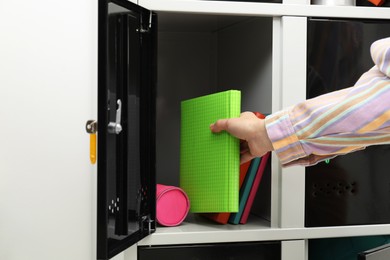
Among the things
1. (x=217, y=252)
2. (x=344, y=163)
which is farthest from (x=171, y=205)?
(x=344, y=163)

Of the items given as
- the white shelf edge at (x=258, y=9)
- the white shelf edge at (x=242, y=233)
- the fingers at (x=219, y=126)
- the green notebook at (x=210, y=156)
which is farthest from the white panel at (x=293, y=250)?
the white shelf edge at (x=258, y=9)

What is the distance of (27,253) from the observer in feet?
5.33

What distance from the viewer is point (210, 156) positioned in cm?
127

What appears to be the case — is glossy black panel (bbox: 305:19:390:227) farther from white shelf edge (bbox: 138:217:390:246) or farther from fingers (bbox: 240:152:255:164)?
fingers (bbox: 240:152:255:164)

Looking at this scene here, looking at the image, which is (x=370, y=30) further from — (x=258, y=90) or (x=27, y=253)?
(x=27, y=253)

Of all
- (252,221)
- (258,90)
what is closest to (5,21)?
(258,90)

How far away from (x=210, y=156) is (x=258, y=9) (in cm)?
34

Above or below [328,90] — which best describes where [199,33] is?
above

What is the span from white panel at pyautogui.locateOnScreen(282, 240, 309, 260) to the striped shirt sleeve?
23 cm

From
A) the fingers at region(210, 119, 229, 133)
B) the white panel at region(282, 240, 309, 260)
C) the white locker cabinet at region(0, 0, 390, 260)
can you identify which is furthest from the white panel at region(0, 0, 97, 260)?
the white panel at region(282, 240, 309, 260)

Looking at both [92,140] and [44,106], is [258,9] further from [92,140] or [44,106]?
[44,106]

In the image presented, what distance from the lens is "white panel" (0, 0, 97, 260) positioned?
159cm

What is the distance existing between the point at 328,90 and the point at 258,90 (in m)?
0.19

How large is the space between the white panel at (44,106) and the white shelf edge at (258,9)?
0.42m
